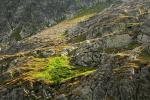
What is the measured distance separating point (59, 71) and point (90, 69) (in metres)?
7.32

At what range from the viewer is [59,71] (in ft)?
318

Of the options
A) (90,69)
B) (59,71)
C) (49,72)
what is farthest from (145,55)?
(49,72)

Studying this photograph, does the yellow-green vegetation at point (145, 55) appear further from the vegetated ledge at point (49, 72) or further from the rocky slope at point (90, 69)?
the vegetated ledge at point (49, 72)

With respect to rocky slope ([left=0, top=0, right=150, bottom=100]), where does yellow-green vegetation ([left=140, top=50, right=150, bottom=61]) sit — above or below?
above

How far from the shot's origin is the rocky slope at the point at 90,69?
76.1 metres

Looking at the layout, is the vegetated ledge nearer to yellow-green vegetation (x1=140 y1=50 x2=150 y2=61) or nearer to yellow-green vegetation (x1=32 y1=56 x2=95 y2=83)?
yellow-green vegetation (x1=32 y1=56 x2=95 y2=83)

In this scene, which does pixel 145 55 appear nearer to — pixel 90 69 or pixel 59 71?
pixel 90 69

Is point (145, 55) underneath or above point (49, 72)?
above

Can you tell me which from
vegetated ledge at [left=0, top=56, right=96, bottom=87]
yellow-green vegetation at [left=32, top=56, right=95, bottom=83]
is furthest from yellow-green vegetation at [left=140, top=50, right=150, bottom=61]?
yellow-green vegetation at [left=32, top=56, right=95, bottom=83]

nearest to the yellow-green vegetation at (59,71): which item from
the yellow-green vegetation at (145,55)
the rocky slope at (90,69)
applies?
the rocky slope at (90,69)

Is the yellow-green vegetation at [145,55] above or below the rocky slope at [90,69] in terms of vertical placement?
above

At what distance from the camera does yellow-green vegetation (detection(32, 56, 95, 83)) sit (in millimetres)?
92688

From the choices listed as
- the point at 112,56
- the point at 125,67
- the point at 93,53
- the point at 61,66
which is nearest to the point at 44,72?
the point at 61,66

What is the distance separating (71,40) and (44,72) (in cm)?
4282
